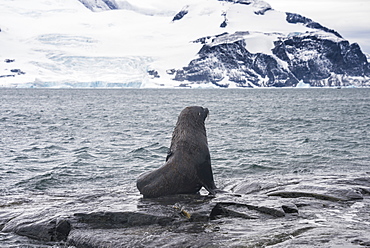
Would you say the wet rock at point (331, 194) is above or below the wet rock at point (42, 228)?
above

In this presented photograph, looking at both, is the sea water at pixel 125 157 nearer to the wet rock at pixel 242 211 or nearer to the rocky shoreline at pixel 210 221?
the rocky shoreline at pixel 210 221

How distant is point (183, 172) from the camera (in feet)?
31.5

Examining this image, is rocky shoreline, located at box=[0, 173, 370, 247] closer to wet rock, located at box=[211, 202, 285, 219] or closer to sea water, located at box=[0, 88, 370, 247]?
wet rock, located at box=[211, 202, 285, 219]

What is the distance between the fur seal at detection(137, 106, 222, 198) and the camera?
9.54m

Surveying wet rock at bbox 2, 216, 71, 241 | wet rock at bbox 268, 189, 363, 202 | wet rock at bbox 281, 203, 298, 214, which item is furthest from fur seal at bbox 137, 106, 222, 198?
wet rock at bbox 2, 216, 71, 241

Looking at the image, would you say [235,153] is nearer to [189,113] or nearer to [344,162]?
[344,162]

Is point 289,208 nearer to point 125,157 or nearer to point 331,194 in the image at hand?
point 331,194

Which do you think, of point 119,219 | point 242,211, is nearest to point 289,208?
point 242,211

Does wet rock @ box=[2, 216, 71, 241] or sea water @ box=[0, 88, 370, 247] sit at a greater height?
wet rock @ box=[2, 216, 71, 241]

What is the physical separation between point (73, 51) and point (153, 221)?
175 metres

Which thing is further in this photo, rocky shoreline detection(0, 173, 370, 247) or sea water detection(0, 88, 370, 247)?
sea water detection(0, 88, 370, 247)

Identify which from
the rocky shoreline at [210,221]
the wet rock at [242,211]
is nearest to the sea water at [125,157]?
the rocky shoreline at [210,221]

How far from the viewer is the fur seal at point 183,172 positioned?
9.54 metres

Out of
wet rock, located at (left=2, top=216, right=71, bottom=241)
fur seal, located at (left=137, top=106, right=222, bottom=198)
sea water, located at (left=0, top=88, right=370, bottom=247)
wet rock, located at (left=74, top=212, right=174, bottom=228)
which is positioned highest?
fur seal, located at (left=137, top=106, right=222, bottom=198)
